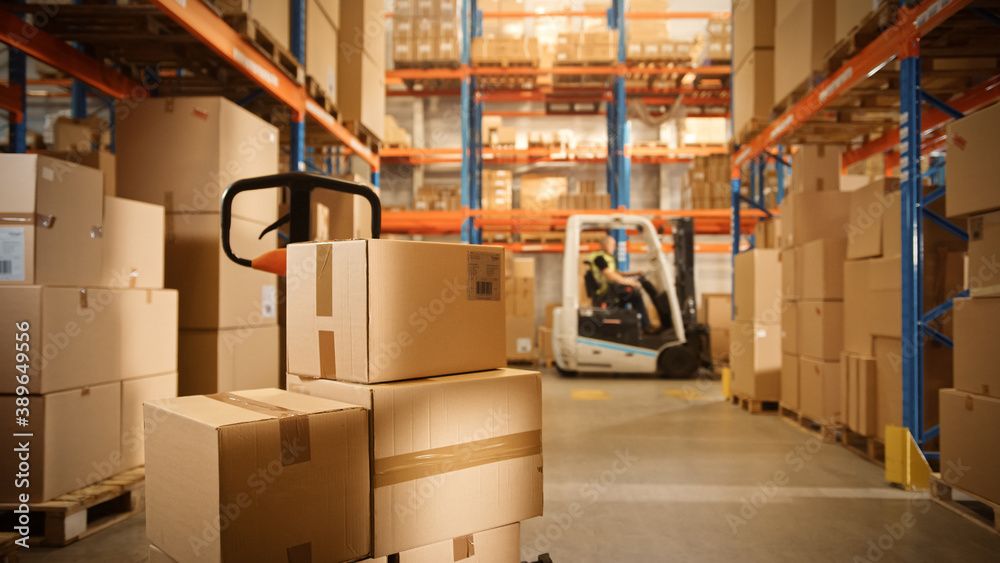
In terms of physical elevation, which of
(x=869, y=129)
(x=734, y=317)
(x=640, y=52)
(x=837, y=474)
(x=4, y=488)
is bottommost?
(x=837, y=474)

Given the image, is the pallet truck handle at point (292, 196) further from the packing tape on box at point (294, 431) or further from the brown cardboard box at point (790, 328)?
the brown cardboard box at point (790, 328)

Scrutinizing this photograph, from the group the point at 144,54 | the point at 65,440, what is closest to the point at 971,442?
the point at 65,440

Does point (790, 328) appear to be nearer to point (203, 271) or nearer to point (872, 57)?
point (872, 57)

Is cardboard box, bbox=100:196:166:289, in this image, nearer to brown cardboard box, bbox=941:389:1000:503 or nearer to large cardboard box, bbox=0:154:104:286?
large cardboard box, bbox=0:154:104:286

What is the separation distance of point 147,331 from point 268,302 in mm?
987

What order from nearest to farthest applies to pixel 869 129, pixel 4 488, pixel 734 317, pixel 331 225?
pixel 4 488, pixel 331 225, pixel 869 129, pixel 734 317

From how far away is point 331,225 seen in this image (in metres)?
4.68

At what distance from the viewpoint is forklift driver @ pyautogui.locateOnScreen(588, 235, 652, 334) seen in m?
7.78

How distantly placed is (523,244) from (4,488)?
9.51 m

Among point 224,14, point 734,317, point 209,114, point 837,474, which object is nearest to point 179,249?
point 209,114

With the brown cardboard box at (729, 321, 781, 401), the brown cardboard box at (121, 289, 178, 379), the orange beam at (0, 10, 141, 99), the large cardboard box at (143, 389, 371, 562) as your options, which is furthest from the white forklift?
the large cardboard box at (143, 389, 371, 562)

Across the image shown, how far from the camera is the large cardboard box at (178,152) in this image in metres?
3.45

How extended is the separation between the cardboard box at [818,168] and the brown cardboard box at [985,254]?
6.86ft

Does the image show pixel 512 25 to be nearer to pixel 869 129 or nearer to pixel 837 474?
pixel 869 129
